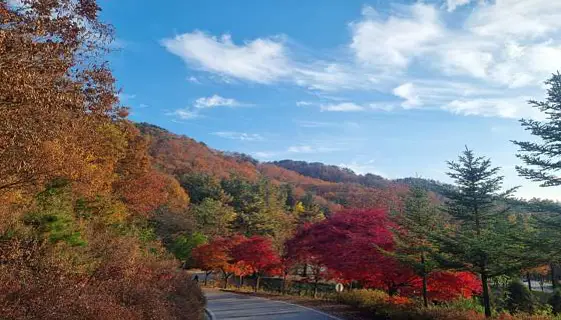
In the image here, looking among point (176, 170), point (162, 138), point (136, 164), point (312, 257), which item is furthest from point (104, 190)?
point (162, 138)

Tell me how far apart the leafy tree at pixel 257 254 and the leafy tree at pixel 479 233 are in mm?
15267

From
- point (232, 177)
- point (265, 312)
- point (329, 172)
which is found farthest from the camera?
point (329, 172)

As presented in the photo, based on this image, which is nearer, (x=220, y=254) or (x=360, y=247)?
(x=360, y=247)

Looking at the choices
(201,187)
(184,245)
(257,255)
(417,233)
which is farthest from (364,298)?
(201,187)

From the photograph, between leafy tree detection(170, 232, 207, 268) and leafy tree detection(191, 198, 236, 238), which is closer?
leafy tree detection(170, 232, 207, 268)

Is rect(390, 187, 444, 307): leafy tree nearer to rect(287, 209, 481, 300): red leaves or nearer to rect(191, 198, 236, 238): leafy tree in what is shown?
rect(287, 209, 481, 300): red leaves

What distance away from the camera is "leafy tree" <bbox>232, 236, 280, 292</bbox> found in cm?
2770

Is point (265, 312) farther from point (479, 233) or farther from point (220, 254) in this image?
point (220, 254)

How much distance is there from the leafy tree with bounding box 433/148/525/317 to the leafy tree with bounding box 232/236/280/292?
1527 centimetres

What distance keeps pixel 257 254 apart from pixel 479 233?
54.9 ft

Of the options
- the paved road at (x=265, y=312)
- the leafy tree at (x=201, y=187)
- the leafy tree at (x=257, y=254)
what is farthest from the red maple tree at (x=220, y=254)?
the leafy tree at (x=201, y=187)

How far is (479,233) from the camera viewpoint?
14.2m

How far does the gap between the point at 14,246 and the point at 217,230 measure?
32.6 m

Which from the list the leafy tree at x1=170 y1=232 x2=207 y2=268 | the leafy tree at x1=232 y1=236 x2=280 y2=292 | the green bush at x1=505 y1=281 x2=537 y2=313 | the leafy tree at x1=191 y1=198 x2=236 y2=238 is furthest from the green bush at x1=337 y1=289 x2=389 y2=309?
the leafy tree at x1=191 y1=198 x2=236 y2=238
